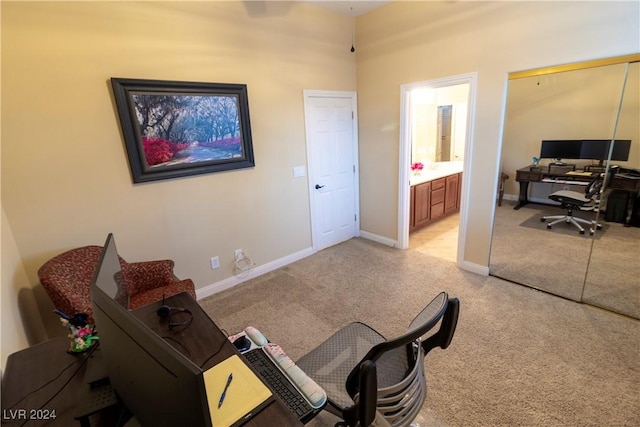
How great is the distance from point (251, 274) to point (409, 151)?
96.8 inches

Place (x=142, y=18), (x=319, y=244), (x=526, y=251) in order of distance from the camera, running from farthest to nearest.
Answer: (x=319, y=244) < (x=526, y=251) < (x=142, y=18)

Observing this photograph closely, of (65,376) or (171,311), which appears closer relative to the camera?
(65,376)

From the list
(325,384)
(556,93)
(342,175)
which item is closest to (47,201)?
(325,384)

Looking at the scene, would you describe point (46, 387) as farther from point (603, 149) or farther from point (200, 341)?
point (603, 149)

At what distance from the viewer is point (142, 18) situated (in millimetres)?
2291

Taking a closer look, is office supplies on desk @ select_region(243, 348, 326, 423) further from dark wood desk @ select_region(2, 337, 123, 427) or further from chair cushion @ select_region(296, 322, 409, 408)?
dark wood desk @ select_region(2, 337, 123, 427)

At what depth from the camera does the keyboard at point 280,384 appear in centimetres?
99

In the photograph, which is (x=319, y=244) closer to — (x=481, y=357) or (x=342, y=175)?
(x=342, y=175)

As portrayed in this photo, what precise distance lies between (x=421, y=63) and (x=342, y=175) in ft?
5.35

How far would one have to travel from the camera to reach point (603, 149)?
2453 millimetres

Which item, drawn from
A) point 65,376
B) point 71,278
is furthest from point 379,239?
point 65,376

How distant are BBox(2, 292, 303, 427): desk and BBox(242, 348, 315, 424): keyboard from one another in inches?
3.7

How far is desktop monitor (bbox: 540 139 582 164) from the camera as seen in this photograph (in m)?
2.61

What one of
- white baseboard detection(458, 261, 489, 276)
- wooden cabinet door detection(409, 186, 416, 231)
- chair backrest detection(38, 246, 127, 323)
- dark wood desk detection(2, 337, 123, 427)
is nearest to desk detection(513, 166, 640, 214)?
white baseboard detection(458, 261, 489, 276)
